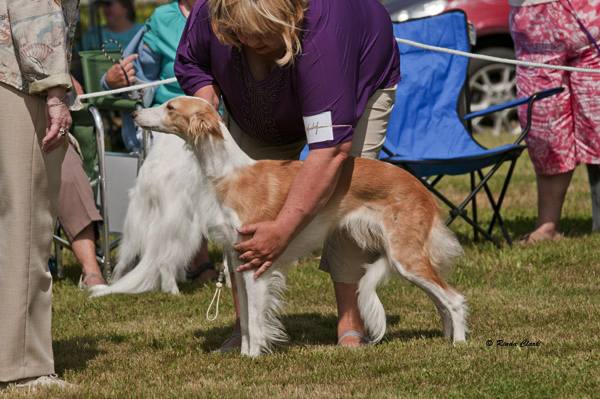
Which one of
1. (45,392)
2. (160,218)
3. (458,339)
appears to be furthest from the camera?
(160,218)

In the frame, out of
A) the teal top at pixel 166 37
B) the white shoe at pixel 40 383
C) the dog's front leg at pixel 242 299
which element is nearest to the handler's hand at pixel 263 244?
the dog's front leg at pixel 242 299

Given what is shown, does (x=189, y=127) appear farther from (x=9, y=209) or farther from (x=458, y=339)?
(x=458, y=339)

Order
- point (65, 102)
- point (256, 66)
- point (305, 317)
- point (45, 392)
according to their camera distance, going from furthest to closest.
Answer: point (305, 317) < point (256, 66) < point (45, 392) < point (65, 102)

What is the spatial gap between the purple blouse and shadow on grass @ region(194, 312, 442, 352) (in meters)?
0.95

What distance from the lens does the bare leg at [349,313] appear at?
3.75 metres

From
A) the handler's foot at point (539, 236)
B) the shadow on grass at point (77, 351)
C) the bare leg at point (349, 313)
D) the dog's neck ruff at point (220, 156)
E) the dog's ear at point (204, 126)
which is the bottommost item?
the handler's foot at point (539, 236)

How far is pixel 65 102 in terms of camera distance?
2.92 metres

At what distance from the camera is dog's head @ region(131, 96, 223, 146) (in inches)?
133

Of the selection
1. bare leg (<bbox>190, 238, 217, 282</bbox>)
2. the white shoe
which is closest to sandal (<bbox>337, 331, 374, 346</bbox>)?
the white shoe

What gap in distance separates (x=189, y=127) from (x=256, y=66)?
1.22 ft

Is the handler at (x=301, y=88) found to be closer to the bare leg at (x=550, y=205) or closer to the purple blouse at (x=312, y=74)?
the purple blouse at (x=312, y=74)

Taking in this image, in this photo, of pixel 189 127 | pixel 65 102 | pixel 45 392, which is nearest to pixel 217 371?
pixel 45 392

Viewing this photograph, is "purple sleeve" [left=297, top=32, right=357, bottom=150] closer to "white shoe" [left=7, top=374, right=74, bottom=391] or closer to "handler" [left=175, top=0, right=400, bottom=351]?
"handler" [left=175, top=0, right=400, bottom=351]

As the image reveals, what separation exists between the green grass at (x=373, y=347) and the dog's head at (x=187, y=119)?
96cm
